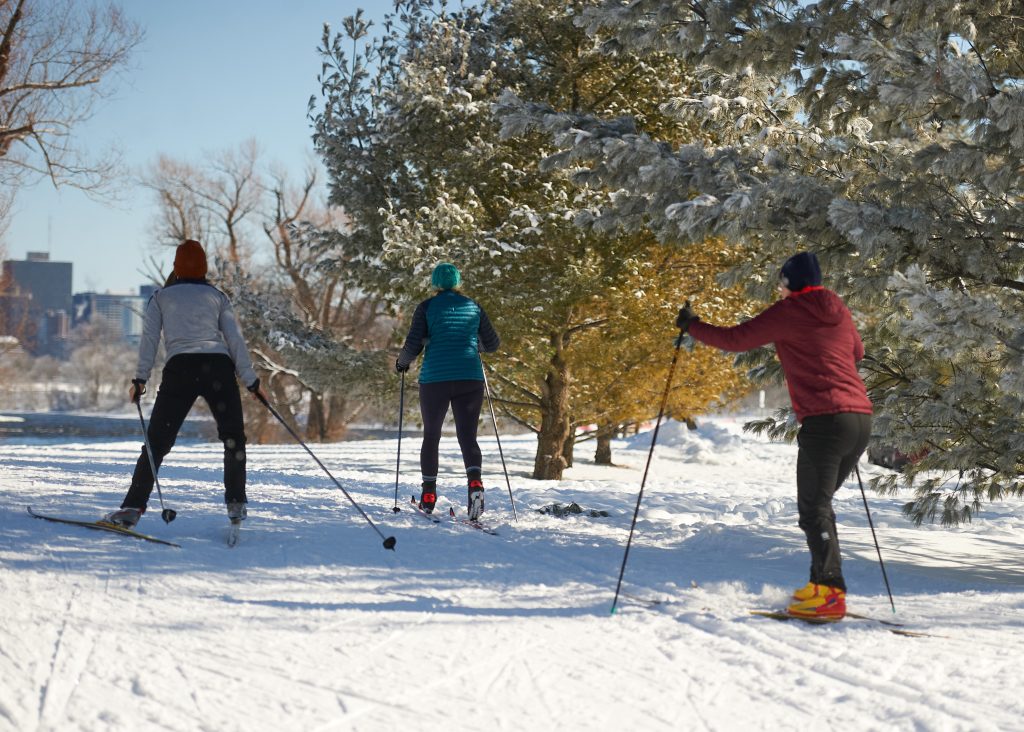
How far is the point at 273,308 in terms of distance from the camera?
56.6 feet

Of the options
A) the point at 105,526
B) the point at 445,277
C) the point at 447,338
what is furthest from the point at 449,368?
the point at 105,526

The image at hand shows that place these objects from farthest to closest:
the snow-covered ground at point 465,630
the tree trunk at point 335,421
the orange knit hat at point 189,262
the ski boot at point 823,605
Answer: the tree trunk at point 335,421 → the orange knit hat at point 189,262 → the ski boot at point 823,605 → the snow-covered ground at point 465,630

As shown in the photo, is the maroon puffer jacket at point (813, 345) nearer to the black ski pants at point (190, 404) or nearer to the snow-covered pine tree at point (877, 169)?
the snow-covered pine tree at point (877, 169)

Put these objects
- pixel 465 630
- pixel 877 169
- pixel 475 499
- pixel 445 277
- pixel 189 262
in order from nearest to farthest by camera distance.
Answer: pixel 465 630
pixel 189 262
pixel 877 169
pixel 475 499
pixel 445 277

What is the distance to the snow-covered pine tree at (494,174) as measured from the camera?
39.9ft

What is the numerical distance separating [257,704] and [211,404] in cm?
317

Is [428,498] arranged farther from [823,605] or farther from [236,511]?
[823,605]

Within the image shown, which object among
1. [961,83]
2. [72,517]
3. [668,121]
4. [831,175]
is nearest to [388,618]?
[72,517]

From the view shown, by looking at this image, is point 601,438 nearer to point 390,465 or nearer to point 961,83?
point 390,465

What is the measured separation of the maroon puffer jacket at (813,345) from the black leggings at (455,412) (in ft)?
10.0

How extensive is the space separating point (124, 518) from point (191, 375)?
1.02 metres

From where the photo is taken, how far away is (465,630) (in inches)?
167

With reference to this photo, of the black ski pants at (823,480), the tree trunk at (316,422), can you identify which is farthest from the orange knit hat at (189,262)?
the tree trunk at (316,422)

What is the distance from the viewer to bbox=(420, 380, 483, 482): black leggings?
738 centimetres
